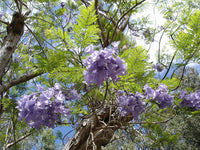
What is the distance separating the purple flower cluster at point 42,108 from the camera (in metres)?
1.31

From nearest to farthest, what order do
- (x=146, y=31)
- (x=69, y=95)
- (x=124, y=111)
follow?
(x=124, y=111)
(x=69, y=95)
(x=146, y=31)

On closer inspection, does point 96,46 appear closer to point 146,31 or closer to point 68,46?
point 146,31

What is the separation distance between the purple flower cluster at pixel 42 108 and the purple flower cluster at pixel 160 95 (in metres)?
0.77

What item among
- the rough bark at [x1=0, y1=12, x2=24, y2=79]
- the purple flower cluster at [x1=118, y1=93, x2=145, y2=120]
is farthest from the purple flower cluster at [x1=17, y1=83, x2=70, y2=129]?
the rough bark at [x1=0, y1=12, x2=24, y2=79]

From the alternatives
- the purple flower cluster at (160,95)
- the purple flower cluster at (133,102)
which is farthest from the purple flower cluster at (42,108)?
the purple flower cluster at (160,95)

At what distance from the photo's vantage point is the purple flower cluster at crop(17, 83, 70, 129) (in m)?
1.31

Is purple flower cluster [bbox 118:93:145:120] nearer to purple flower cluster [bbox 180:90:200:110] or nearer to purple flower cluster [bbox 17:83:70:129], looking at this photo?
purple flower cluster [bbox 17:83:70:129]

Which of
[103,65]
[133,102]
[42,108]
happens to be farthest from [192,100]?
[42,108]

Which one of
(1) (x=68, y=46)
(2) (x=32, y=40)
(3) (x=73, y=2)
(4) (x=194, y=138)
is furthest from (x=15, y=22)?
(4) (x=194, y=138)

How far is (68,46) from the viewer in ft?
3.69

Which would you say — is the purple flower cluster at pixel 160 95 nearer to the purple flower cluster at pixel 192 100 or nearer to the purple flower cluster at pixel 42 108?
the purple flower cluster at pixel 42 108

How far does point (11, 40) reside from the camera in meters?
2.37

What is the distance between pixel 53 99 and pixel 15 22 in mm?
1794

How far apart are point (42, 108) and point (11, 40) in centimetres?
162
